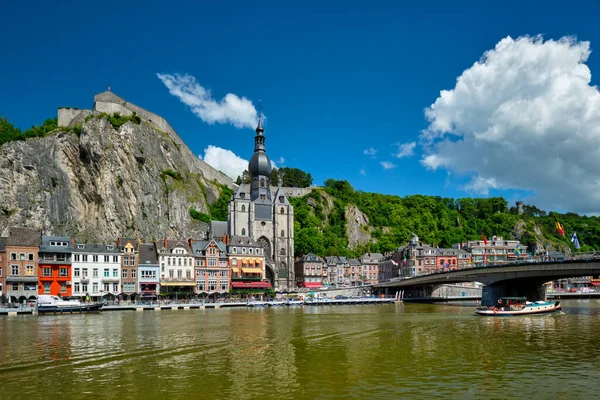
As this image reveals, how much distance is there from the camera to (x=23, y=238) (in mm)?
70250

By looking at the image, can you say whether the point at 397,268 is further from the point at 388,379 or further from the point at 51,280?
the point at 388,379

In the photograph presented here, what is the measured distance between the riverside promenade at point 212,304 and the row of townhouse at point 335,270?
23810mm

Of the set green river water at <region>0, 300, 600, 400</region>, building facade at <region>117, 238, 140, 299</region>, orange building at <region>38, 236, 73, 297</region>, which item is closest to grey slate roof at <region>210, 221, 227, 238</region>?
building facade at <region>117, 238, 140, 299</region>

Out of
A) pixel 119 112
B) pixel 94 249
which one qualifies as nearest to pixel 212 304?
pixel 94 249

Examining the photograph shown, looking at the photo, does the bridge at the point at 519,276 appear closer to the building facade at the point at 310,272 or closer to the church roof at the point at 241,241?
the church roof at the point at 241,241

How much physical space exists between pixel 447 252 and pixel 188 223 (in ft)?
191

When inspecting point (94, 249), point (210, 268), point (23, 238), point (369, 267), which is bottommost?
point (369, 267)

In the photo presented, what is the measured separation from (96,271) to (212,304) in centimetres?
1734

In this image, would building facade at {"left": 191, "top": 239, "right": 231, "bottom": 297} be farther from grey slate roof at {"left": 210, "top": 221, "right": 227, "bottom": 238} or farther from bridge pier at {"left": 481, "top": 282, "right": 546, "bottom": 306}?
bridge pier at {"left": 481, "top": 282, "right": 546, "bottom": 306}

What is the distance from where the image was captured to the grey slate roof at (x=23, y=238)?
69.2 metres

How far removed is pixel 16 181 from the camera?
9262 centimetres

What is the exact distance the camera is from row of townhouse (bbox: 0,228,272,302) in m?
69.2

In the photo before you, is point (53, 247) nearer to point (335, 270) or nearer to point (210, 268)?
point (210, 268)

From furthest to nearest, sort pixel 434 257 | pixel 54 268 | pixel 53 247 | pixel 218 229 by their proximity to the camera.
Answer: pixel 434 257
pixel 218 229
pixel 53 247
pixel 54 268
